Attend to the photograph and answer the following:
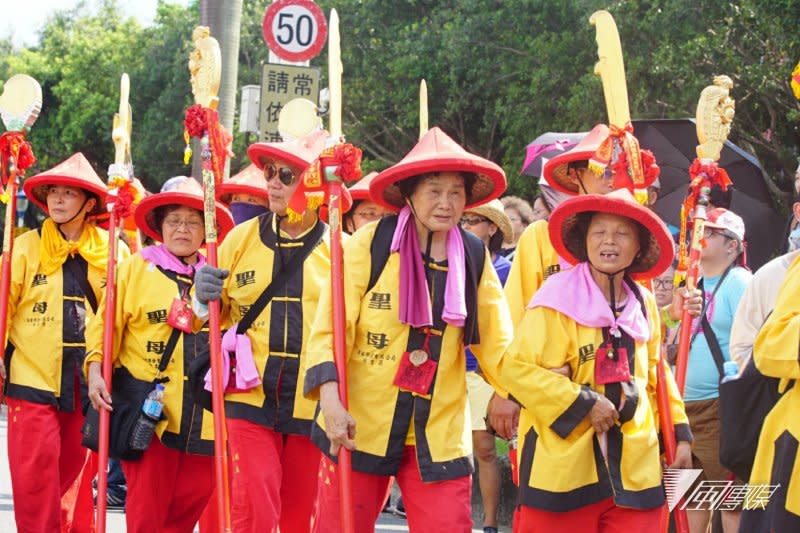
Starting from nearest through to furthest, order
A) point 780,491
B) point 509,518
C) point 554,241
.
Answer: point 780,491, point 554,241, point 509,518

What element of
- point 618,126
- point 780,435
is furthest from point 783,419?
point 618,126

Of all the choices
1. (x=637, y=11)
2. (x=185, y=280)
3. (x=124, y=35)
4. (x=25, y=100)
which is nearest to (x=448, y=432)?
(x=185, y=280)

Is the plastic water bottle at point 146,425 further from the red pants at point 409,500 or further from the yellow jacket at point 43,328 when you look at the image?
the red pants at point 409,500

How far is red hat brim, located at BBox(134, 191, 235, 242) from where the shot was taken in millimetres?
7316

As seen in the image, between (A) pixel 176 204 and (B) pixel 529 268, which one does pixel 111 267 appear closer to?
(A) pixel 176 204

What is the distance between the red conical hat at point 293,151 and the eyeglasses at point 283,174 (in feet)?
0.19

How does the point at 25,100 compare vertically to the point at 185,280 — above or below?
above

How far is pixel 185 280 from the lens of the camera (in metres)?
7.30

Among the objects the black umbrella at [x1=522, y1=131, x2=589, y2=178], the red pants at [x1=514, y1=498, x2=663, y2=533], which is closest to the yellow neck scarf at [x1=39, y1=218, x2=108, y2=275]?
the black umbrella at [x1=522, y1=131, x2=589, y2=178]

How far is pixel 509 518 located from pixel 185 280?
3983 millimetres

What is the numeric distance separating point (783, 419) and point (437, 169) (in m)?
1.76

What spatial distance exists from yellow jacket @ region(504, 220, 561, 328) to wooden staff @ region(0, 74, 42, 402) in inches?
124

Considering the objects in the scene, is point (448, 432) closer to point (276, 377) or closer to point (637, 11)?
point (276, 377)

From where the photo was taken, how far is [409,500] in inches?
218
